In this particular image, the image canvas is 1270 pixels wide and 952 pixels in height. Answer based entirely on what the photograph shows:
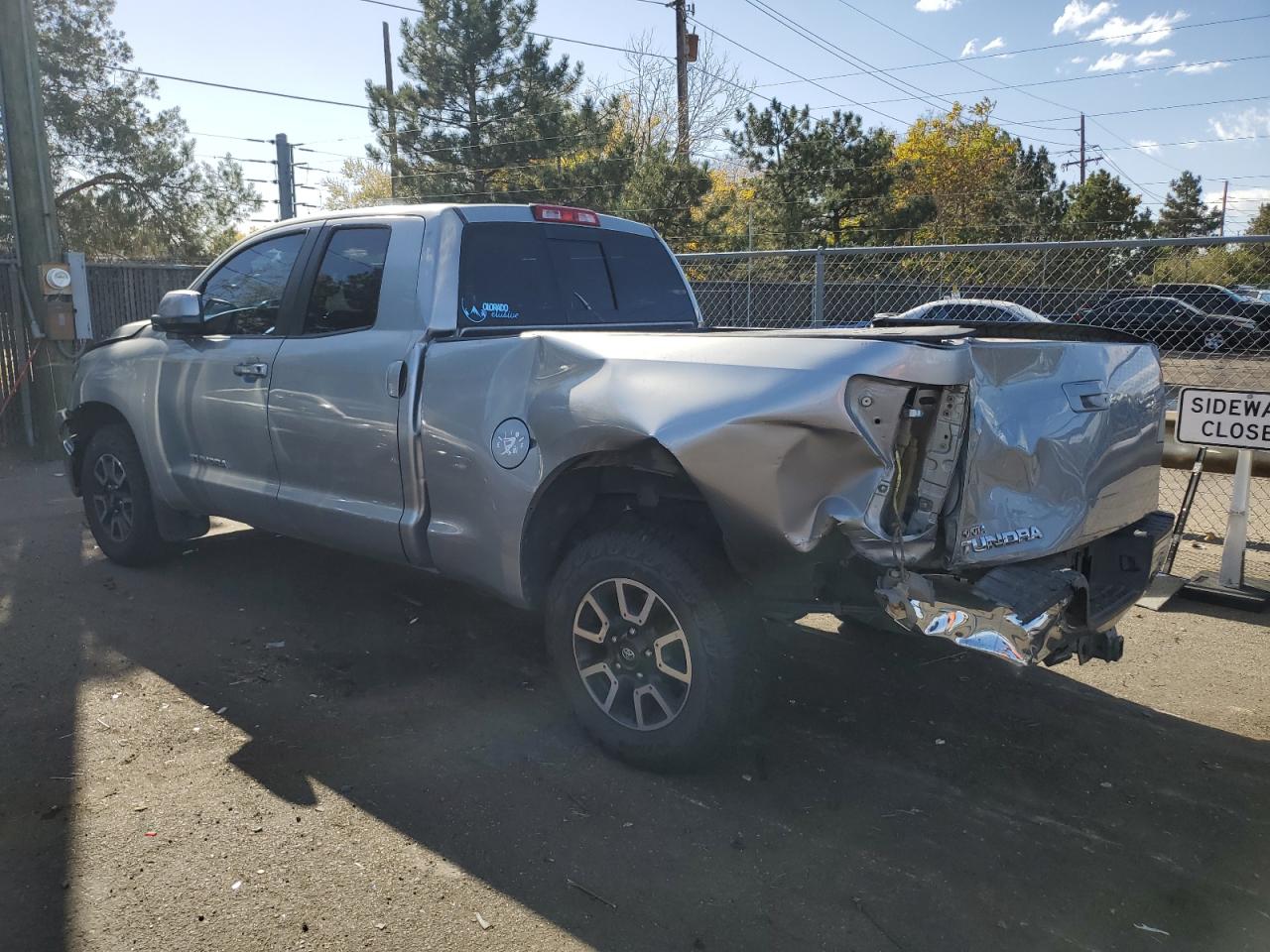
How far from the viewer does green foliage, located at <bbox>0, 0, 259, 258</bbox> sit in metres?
26.6

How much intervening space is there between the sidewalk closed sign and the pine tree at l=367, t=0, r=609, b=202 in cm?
2316

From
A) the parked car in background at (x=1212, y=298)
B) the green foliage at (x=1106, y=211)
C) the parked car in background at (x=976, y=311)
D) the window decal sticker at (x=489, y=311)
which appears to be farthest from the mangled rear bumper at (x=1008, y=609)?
the green foliage at (x=1106, y=211)

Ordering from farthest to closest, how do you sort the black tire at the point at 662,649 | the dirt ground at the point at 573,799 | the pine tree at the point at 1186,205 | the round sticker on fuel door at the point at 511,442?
the pine tree at the point at 1186,205
the round sticker on fuel door at the point at 511,442
the black tire at the point at 662,649
the dirt ground at the point at 573,799

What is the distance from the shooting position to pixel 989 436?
9.82ft

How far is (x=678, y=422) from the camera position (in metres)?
3.23

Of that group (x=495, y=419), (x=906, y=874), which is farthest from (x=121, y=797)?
(x=906, y=874)

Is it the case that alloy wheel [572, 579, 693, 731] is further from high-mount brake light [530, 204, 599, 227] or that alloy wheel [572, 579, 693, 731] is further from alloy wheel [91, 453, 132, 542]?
alloy wheel [91, 453, 132, 542]

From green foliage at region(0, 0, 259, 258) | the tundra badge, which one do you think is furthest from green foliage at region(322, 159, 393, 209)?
the tundra badge

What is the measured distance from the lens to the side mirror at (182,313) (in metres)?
5.19

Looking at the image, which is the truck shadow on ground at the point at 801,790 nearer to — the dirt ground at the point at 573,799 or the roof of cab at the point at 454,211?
the dirt ground at the point at 573,799

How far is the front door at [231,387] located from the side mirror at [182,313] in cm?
8

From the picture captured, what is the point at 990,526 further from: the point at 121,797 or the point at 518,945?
the point at 121,797

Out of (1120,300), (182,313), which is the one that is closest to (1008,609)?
(182,313)

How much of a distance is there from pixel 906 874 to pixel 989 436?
1372mm
